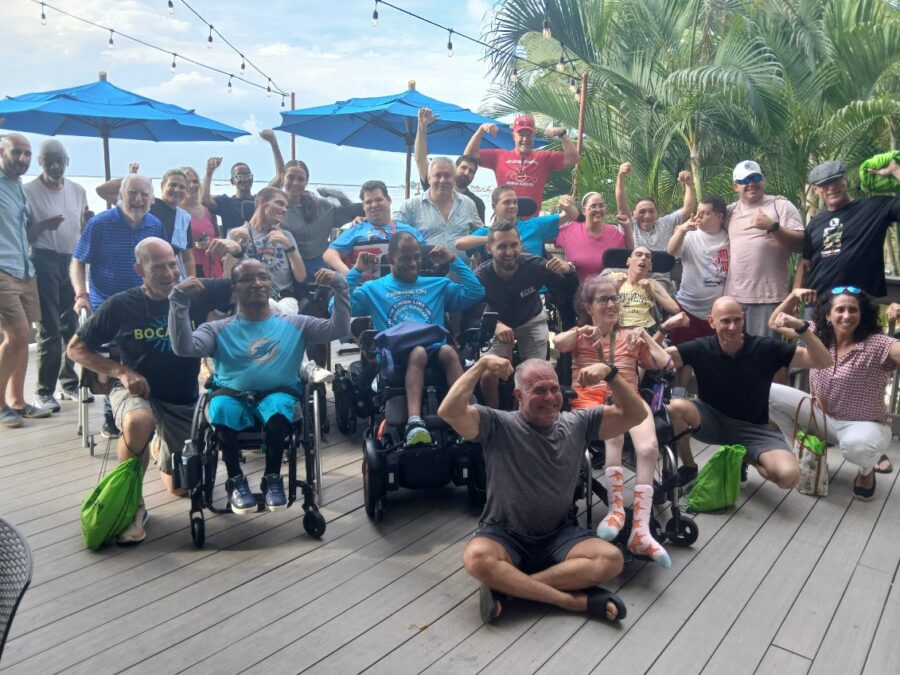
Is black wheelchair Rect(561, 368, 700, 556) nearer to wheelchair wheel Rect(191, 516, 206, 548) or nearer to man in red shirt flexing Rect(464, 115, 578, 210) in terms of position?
wheelchair wheel Rect(191, 516, 206, 548)

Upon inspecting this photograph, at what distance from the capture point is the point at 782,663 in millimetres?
2371

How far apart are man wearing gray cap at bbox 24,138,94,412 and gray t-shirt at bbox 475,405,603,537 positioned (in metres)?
3.55

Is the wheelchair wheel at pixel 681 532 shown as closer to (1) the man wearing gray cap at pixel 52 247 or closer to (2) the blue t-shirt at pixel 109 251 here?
(2) the blue t-shirt at pixel 109 251

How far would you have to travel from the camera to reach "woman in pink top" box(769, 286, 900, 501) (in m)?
3.71

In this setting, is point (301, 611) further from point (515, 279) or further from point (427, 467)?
point (515, 279)

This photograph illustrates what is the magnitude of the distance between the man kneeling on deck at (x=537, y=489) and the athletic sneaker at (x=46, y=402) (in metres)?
3.57

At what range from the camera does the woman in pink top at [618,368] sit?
3.00 m

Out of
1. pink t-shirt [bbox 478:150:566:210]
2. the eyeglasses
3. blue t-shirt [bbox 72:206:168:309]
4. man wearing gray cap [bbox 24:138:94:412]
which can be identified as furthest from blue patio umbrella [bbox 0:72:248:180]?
the eyeglasses

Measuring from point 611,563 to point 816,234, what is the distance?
2.72 meters

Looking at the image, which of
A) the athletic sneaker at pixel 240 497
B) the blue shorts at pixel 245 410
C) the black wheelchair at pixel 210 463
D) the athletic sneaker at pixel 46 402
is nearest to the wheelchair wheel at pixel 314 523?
the black wheelchair at pixel 210 463

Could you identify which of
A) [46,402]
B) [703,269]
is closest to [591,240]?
[703,269]

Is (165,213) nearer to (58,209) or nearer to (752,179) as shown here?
(58,209)

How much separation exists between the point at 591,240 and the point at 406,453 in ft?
6.80

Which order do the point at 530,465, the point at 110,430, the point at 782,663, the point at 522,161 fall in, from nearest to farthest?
the point at 782,663
the point at 530,465
the point at 110,430
the point at 522,161
